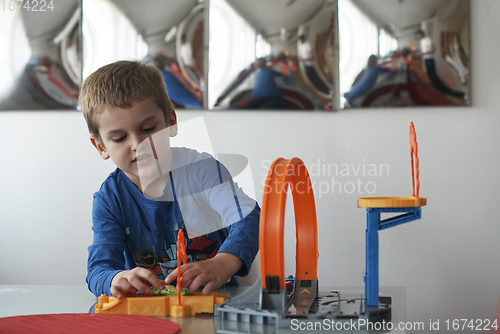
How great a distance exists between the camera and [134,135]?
0.78 m

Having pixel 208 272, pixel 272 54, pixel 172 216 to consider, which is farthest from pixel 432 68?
pixel 208 272

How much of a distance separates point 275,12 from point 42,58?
0.73m

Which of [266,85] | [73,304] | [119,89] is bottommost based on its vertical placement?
[73,304]

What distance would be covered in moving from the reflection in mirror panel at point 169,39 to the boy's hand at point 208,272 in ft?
2.45

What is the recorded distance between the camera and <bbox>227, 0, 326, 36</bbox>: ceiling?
132 cm

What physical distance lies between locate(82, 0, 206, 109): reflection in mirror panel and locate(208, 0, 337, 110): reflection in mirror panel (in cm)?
4

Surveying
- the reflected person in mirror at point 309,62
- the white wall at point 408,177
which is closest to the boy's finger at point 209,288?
the white wall at point 408,177

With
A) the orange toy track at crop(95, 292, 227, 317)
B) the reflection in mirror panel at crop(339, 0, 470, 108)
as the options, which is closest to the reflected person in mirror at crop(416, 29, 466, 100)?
the reflection in mirror panel at crop(339, 0, 470, 108)

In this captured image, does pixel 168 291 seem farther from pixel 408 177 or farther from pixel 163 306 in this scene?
pixel 408 177

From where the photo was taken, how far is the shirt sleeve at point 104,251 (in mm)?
658

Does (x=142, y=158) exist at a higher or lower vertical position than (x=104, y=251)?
higher

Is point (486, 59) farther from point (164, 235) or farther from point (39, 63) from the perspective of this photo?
point (39, 63)

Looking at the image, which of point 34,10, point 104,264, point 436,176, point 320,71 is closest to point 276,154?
point 320,71

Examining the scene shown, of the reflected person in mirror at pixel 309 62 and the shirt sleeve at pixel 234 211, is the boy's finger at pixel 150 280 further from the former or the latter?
the reflected person in mirror at pixel 309 62
